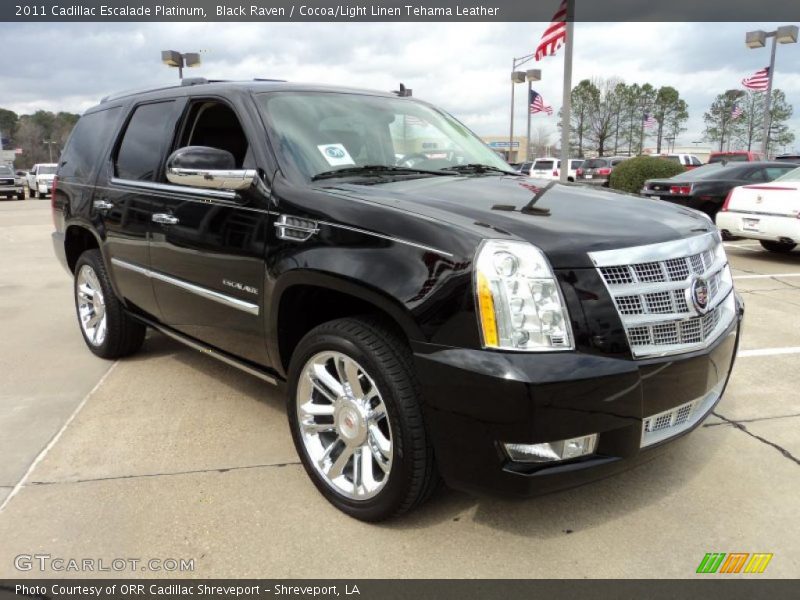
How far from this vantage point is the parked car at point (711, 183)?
451 inches

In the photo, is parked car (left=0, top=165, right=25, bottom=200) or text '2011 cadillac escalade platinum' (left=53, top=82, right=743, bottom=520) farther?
parked car (left=0, top=165, right=25, bottom=200)

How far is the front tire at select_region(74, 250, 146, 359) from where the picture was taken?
471cm

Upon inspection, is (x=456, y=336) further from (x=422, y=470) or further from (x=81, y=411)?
(x=81, y=411)

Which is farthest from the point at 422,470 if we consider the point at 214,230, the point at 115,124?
the point at 115,124

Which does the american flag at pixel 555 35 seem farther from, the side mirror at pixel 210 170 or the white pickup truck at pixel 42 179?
the white pickup truck at pixel 42 179

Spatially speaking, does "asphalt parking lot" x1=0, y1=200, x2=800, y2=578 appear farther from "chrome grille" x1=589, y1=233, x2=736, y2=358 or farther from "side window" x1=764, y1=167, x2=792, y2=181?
"side window" x1=764, y1=167, x2=792, y2=181

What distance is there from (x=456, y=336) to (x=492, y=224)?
0.47 metres

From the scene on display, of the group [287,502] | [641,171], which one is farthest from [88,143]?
[641,171]

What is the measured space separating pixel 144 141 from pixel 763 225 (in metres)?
8.17

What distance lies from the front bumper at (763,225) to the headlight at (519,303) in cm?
781

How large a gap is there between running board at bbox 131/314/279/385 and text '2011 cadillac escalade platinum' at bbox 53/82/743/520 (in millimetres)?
22
